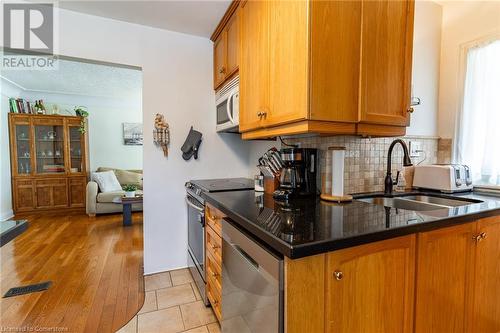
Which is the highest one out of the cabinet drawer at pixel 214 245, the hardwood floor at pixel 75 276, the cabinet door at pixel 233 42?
the cabinet door at pixel 233 42

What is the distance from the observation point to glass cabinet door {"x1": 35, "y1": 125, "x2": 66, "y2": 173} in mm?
4672

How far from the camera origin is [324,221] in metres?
1.03

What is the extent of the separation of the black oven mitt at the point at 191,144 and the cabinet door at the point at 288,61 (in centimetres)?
119

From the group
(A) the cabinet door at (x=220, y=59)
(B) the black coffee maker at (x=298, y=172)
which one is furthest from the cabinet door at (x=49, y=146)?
(B) the black coffee maker at (x=298, y=172)

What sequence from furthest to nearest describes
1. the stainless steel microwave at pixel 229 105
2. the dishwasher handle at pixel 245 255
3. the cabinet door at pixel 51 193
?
the cabinet door at pixel 51 193, the stainless steel microwave at pixel 229 105, the dishwasher handle at pixel 245 255

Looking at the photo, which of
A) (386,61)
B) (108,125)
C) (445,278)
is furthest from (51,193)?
(445,278)

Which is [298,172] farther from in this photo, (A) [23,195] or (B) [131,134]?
(A) [23,195]

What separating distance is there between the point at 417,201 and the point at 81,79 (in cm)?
489

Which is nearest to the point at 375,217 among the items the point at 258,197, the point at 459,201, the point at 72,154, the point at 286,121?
the point at 286,121

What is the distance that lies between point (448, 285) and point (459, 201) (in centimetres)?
70

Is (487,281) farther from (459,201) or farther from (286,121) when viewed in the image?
(286,121)

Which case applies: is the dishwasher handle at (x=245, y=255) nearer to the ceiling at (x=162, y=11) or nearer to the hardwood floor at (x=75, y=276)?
the hardwood floor at (x=75, y=276)

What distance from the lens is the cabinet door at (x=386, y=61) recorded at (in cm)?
128

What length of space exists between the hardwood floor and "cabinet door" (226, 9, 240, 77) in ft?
6.58
